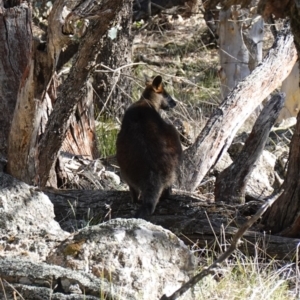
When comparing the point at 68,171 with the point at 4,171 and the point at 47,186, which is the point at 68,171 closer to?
the point at 47,186

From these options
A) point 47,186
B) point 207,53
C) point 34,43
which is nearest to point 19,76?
point 47,186

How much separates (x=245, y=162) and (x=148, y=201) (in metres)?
1.03

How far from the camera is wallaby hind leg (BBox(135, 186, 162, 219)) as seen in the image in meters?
5.59

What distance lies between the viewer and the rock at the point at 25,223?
428 centimetres

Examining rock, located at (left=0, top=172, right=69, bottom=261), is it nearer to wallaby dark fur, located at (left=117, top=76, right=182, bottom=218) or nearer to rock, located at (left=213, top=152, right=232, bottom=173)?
wallaby dark fur, located at (left=117, top=76, right=182, bottom=218)

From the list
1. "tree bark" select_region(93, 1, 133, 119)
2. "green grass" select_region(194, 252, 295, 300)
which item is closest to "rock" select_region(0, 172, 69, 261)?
"green grass" select_region(194, 252, 295, 300)

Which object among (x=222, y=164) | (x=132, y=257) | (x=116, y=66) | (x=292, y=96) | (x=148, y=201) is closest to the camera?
(x=132, y=257)

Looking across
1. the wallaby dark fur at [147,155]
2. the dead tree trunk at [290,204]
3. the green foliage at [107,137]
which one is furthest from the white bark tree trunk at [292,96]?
the dead tree trunk at [290,204]

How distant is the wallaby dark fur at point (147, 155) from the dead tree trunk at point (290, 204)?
3.05ft

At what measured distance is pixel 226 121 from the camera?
7.03 meters

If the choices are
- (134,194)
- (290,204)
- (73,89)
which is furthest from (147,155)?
(290,204)

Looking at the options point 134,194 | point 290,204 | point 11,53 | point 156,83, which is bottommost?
point 134,194

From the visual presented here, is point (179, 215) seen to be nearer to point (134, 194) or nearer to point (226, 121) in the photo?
point (134, 194)

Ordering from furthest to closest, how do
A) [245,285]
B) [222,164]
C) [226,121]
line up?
[222,164] → [226,121] → [245,285]
